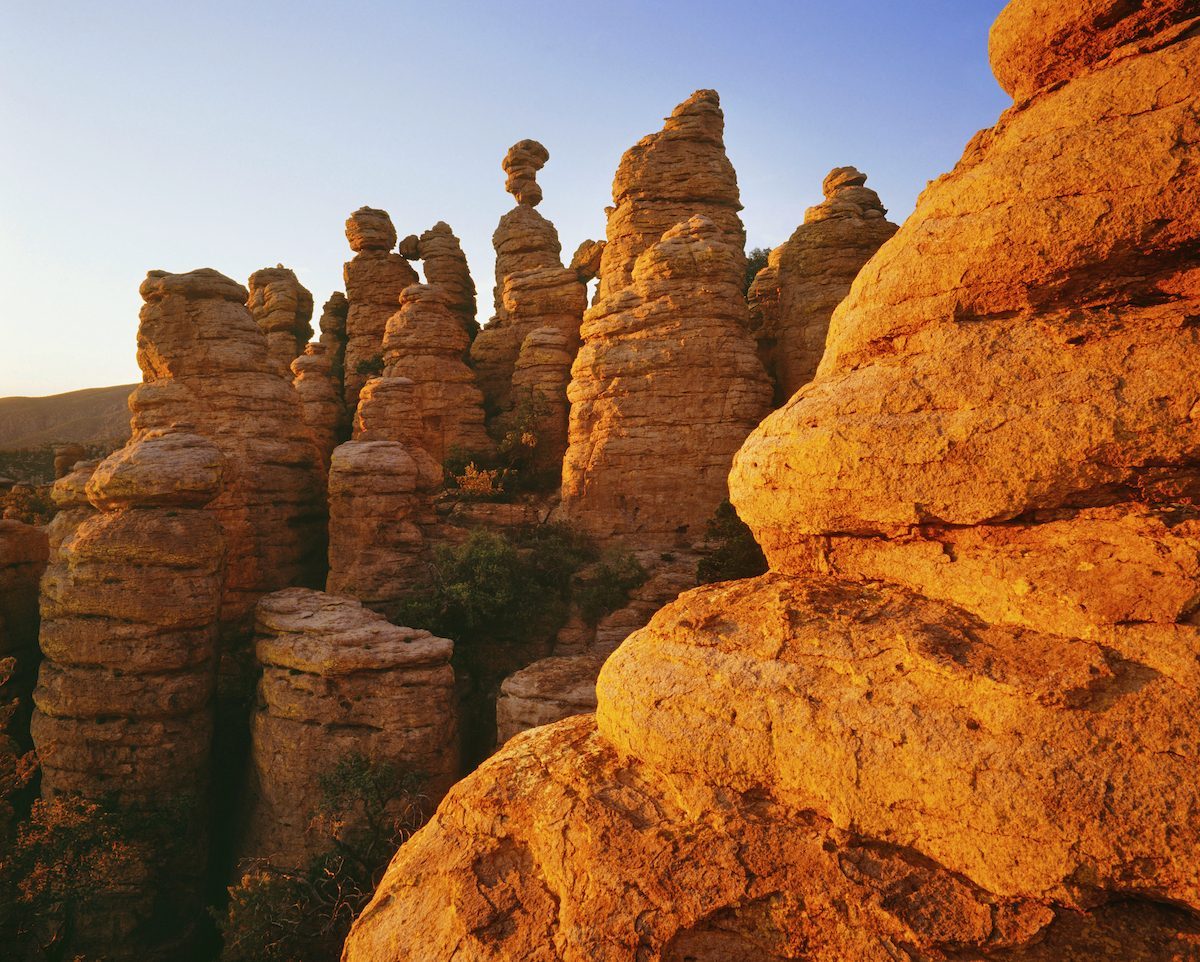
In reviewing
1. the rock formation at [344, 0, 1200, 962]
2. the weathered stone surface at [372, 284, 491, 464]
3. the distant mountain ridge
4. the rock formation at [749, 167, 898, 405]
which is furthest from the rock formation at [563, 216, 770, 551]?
the distant mountain ridge

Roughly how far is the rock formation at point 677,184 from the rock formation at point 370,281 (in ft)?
52.1

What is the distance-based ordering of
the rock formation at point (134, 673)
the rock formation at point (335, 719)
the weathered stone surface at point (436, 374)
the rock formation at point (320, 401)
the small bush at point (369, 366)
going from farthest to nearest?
the small bush at point (369, 366) < the rock formation at point (320, 401) < the weathered stone surface at point (436, 374) < the rock formation at point (335, 719) < the rock formation at point (134, 673)

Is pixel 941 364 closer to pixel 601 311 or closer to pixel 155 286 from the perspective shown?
pixel 601 311

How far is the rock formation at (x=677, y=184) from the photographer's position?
24797mm

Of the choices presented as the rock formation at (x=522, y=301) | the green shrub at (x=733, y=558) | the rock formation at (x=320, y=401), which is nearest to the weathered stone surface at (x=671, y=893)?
the green shrub at (x=733, y=558)

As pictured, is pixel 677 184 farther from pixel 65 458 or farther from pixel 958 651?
pixel 65 458

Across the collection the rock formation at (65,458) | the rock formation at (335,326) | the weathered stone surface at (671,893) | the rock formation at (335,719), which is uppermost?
the rock formation at (335,326)

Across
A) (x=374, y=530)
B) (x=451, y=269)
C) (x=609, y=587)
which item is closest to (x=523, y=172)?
(x=451, y=269)

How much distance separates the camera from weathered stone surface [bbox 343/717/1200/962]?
12.3 feet

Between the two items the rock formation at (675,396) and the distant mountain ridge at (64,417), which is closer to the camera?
the rock formation at (675,396)

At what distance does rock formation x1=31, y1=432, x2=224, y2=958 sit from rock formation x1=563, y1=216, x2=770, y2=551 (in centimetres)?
1143

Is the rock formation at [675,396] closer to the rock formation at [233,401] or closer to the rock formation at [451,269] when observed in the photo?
the rock formation at [233,401]

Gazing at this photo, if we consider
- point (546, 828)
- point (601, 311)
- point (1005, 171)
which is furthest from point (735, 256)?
point (546, 828)

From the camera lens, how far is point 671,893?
445 centimetres
